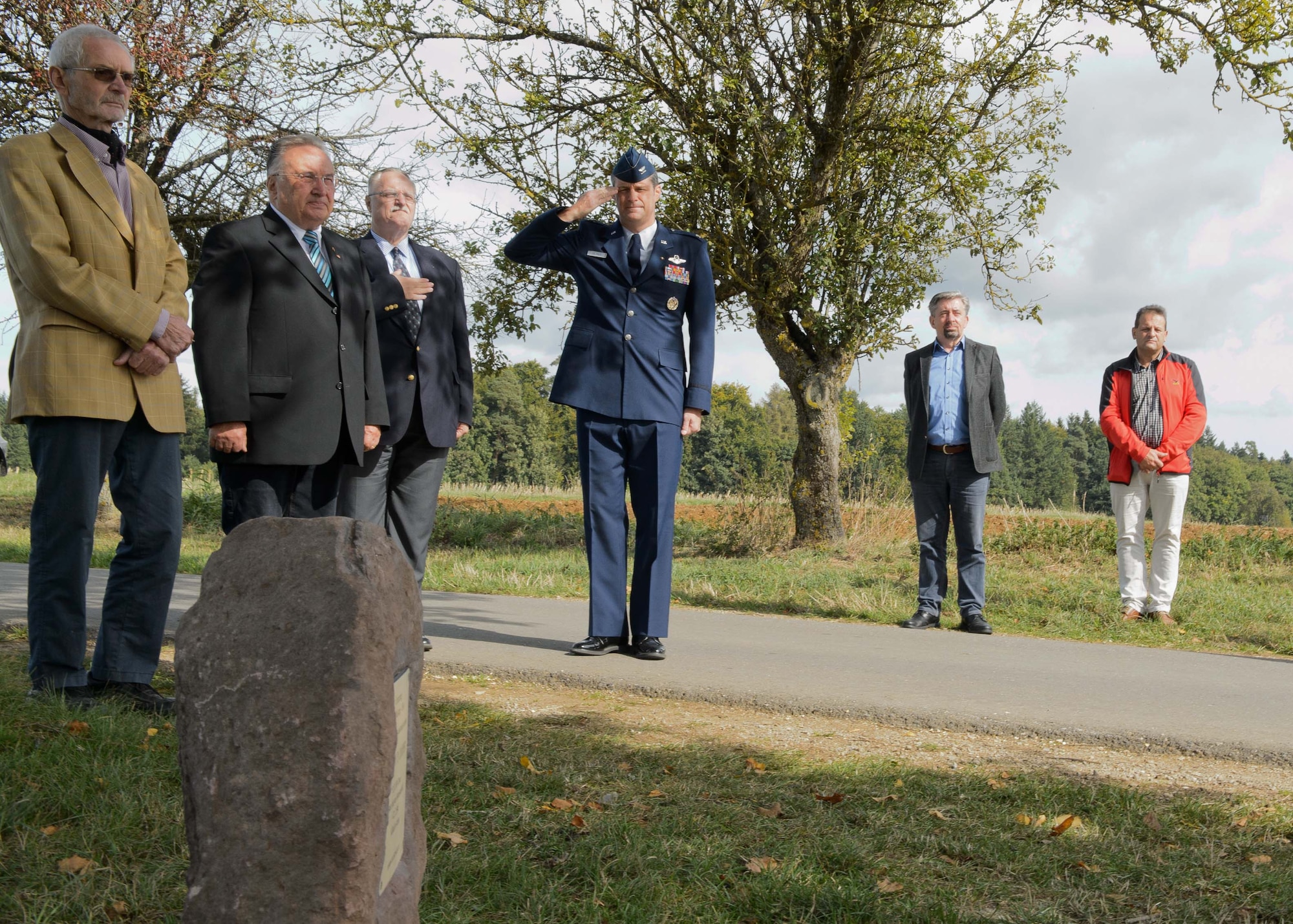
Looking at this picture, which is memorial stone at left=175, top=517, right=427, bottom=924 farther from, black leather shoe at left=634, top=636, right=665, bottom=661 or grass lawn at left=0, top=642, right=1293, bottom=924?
black leather shoe at left=634, top=636, right=665, bottom=661

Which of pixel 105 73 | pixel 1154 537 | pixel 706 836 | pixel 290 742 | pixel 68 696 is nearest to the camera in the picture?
pixel 290 742

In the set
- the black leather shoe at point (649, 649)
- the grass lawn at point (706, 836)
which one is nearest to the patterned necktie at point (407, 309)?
the black leather shoe at point (649, 649)

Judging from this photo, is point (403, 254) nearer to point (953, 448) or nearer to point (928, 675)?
point (928, 675)

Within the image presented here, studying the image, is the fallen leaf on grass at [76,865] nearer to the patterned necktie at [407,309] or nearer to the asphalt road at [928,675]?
the asphalt road at [928,675]

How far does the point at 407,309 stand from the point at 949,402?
385 cm

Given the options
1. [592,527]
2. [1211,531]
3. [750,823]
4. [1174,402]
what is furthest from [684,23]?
[750,823]

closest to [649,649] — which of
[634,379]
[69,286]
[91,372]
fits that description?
[634,379]

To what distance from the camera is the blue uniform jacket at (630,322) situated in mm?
5617

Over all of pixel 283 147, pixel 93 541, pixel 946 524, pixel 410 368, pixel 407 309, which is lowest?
pixel 93 541

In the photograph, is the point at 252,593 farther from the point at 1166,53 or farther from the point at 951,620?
the point at 1166,53

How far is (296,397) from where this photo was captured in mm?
4195

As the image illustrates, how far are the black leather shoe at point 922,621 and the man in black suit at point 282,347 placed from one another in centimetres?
434

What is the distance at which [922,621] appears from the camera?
7.38 m

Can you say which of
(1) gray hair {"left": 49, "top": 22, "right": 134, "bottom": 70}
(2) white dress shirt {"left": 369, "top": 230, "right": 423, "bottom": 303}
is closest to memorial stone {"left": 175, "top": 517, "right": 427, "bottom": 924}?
(1) gray hair {"left": 49, "top": 22, "right": 134, "bottom": 70}
